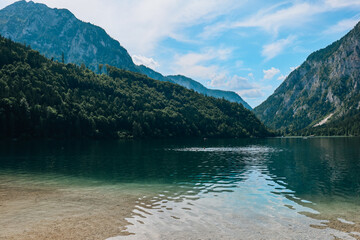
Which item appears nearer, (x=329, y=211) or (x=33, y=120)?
(x=329, y=211)

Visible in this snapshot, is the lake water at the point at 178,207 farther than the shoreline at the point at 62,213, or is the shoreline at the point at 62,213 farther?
the lake water at the point at 178,207

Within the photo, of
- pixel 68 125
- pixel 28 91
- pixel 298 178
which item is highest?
pixel 28 91

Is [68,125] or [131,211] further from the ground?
[68,125]

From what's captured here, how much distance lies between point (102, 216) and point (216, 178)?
27879 millimetres

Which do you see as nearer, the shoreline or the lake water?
the shoreline

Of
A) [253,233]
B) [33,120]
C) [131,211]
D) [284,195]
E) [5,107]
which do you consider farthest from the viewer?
[33,120]

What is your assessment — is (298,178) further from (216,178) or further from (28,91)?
(28,91)

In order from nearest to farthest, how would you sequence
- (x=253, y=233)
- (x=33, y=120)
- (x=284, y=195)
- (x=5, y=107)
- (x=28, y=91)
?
(x=253, y=233)
(x=284, y=195)
(x=5, y=107)
(x=33, y=120)
(x=28, y=91)

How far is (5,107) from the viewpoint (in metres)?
153

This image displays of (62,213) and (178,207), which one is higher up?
(62,213)

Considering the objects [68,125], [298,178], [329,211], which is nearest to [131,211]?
[329,211]

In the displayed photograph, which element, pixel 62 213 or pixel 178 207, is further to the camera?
pixel 178 207

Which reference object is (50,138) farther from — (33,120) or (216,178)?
(216,178)

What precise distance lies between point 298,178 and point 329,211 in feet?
75.2
